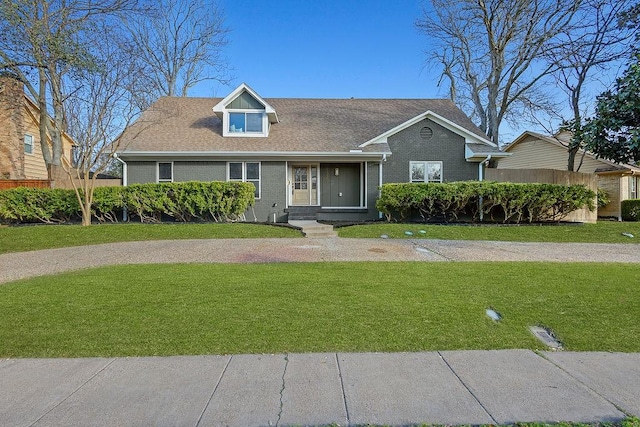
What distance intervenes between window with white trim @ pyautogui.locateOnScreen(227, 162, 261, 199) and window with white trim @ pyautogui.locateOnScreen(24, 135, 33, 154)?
1612 cm

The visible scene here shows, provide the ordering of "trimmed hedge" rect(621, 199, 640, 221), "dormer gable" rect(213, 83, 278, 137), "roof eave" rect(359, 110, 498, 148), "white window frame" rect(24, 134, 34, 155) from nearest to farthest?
1. "roof eave" rect(359, 110, 498, 148)
2. "dormer gable" rect(213, 83, 278, 137)
3. "trimmed hedge" rect(621, 199, 640, 221)
4. "white window frame" rect(24, 134, 34, 155)

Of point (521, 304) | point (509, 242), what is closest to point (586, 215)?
point (509, 242)

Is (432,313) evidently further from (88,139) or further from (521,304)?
(88,139)

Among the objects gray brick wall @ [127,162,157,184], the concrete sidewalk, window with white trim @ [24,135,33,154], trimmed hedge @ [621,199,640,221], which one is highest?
window with white trim @ [24,135,33,154]

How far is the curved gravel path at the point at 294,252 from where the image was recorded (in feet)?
27.1

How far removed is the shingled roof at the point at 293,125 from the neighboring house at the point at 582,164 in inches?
242

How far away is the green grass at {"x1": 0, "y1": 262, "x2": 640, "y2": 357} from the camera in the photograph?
3865 mm

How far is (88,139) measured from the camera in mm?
14031

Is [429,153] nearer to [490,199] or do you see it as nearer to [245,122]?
[490,199]

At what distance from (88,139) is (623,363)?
16734 mm

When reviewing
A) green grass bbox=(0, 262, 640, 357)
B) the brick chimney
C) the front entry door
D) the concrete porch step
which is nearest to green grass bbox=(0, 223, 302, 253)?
the concrete porch step

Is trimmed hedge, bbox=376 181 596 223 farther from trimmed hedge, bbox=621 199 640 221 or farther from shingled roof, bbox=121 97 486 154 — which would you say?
trimmed hedge, bbox=621 199 640 221

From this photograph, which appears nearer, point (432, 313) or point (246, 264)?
point (432, 313)

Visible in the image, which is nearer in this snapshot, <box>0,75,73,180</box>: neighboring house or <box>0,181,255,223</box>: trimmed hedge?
<box>0,181,255,223</box>: trimmed hedge
